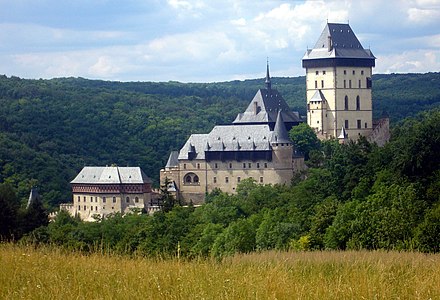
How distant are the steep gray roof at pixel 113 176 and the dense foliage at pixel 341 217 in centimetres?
2631

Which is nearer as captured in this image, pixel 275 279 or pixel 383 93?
pixel 275 279

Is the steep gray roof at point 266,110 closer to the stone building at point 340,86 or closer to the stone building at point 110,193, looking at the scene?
the stone building at point 340,86

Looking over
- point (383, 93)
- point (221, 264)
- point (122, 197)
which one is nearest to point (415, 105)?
point (383, 93)

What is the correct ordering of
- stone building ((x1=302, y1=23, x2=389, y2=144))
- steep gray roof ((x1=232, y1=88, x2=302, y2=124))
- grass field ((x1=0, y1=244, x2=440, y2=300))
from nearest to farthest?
grass field ((x1=0, y1=244, x2=440, y2=300)) → steep gray roof ((x1=232, y1=88, x2=302, y2=124)) → stone building ((x1=302, y1=23, x2=389, y2=144))

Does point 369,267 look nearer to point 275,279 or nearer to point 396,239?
point 275,279

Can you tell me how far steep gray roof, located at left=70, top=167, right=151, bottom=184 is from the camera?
96.8m

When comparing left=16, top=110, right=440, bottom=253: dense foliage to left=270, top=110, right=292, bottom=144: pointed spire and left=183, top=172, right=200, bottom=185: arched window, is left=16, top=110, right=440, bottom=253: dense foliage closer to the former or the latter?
left=270, top=110, right=292, bottom=144: pointed spire

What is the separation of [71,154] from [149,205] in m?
36.2

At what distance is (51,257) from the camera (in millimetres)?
15898

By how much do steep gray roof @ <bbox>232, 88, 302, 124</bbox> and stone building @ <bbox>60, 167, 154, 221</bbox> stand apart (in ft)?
35.1

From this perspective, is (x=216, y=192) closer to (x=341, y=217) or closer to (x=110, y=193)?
(x=110, y=193)

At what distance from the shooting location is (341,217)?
41.9 m

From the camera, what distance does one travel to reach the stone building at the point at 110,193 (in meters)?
95.7

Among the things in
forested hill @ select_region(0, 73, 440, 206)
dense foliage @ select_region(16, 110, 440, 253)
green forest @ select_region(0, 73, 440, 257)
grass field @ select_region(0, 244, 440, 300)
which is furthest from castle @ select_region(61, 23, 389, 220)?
grass field @ select_region(0, 244, 440, 300)
